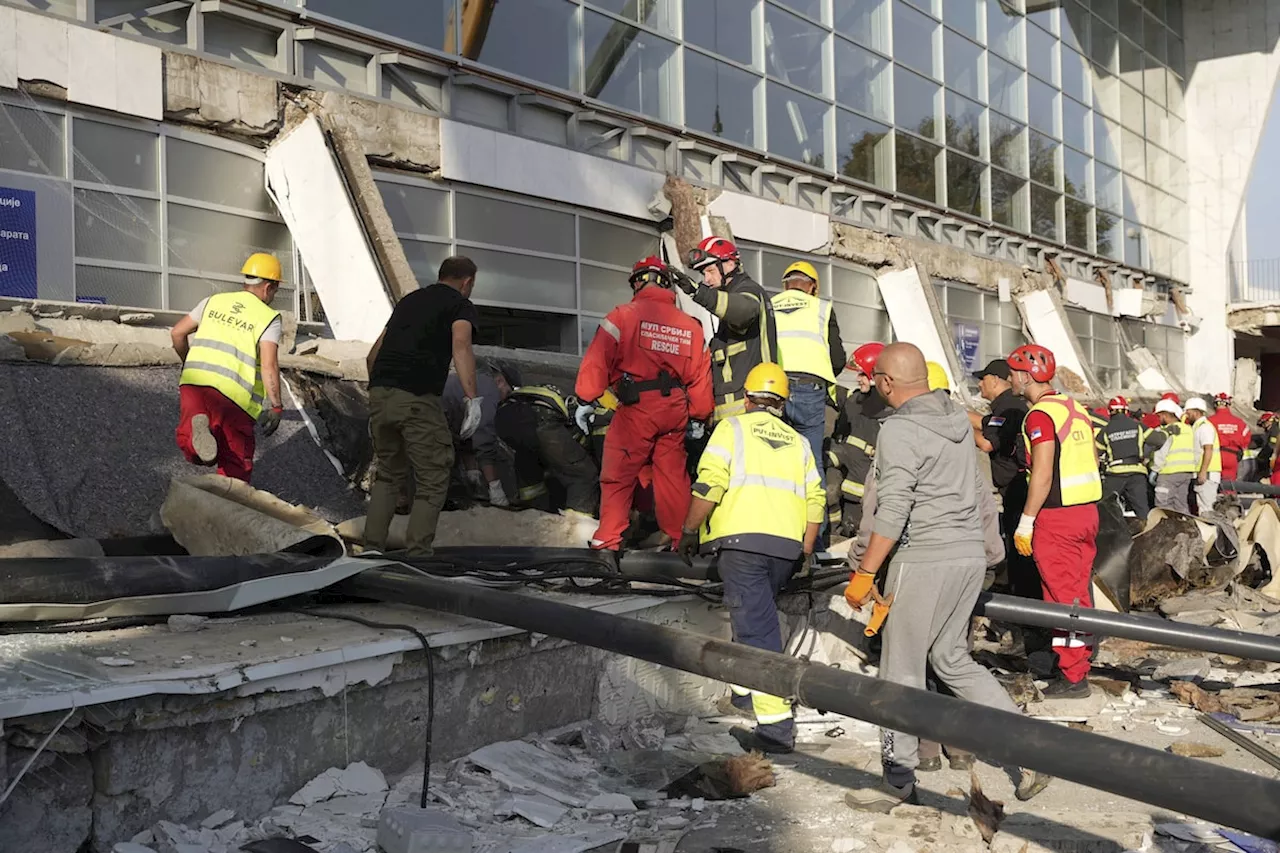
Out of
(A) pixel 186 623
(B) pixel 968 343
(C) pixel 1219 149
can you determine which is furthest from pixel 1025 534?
(C) pixel 1219 149

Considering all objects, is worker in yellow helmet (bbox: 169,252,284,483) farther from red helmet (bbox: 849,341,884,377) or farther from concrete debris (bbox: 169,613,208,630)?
red helmet (bbox: 849,341,884,377)

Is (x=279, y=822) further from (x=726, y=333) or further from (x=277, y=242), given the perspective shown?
(x=277, y=242)

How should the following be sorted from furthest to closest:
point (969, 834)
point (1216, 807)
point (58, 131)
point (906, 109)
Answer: point (906, 109), point (58, 131), point (969, 834), point (1216, 807)

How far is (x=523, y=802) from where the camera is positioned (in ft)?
13.8

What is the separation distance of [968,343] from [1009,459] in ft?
46.4

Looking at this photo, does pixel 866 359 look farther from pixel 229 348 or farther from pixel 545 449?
pixel 229 348

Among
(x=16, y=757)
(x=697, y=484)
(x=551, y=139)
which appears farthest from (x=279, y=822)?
(x=551, y=139)

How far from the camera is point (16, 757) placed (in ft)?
10.9

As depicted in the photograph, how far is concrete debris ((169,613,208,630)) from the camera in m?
4.38

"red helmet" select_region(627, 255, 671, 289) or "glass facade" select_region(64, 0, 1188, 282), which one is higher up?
"glass facade" select_region(64, 0, 1188, 282)

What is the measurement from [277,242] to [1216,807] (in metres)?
9.73

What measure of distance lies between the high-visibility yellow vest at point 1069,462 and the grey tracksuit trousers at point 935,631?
1935 millimetres

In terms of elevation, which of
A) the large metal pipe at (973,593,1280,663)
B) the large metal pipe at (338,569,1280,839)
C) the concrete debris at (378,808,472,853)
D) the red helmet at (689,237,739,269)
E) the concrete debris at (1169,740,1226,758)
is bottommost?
the concrete debris at (1169,740,1226,758)

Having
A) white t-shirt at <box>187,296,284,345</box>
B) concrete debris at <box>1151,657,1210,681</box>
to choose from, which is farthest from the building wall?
concrete debris at <box>1151,657,1210,681</box>
